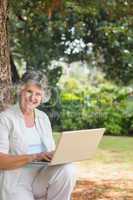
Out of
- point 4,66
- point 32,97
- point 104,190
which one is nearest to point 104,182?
point 104,190

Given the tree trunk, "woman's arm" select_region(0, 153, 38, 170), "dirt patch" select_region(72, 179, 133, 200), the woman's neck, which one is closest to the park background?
"dirt patch" select_region(72, 179, 133, 200)

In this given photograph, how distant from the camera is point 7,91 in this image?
4.09m

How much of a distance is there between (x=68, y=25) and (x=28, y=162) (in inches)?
272

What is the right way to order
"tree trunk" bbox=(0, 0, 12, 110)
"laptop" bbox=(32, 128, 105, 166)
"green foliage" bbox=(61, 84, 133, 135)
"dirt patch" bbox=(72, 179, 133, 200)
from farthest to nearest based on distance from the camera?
1. "green foliage" bbox=(61, 84, 133, 135)
2. "dirt patch" bbox=(72, 179, 133, 200)
3. "tree trunk" bbox=(0, 0, 12, 110)
4. "laptop" bbox=(32, 128, 105, 166)

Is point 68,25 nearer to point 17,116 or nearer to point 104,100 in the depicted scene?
point 104,100

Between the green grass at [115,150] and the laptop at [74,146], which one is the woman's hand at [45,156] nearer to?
the laptop at [74,146]

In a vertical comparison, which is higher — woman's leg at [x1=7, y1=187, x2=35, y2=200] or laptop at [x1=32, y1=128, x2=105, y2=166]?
laptop at [x1=32, y1=128, x2=105, y2=166]

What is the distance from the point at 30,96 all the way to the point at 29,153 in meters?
0.35

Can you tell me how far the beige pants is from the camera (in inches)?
115

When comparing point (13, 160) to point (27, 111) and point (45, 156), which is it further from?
point (27, 111)

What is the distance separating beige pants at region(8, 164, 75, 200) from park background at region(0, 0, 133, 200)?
3045 millimetres

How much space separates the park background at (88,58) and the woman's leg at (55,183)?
9.98 ft

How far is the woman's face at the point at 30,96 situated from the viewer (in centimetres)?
289

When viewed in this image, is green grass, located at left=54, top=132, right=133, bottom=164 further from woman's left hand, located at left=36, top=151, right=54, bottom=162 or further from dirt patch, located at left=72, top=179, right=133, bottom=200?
woman's left hand, located at left=36, top=151, right=54, bottom=162
